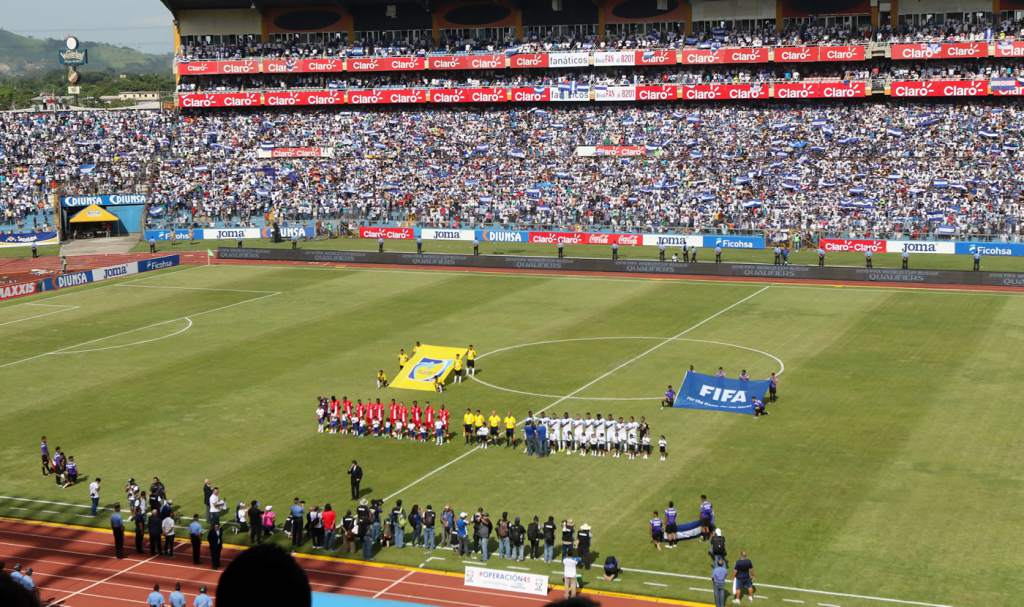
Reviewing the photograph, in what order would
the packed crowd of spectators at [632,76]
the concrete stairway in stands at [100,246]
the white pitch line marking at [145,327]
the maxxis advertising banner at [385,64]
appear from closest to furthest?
the white pitch line marking at [145,327]
the concrete stairway in stands at [100,246]
the packed crowd of spectators at [632,76]
the maxxis advertising banner at [385,64]

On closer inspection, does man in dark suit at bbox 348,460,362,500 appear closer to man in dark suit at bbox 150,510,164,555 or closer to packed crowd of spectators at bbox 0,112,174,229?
man in dark suit at bbox 150,510,164,555

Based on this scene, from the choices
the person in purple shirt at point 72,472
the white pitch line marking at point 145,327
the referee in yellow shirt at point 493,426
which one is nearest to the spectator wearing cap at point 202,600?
the person in purple shirt at point 72,472

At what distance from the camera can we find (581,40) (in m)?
109

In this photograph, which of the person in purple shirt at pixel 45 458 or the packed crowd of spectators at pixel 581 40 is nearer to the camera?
the person in purple shirt at pixel 45 458

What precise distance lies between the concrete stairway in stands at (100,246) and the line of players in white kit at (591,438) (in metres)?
61.5

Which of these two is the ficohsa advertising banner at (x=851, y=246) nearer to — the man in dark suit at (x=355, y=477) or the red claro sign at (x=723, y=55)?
the red claro sign at (x=723, y=55)

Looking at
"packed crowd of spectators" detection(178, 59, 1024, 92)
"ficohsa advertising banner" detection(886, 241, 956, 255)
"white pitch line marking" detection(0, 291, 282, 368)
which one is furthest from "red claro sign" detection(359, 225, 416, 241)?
"ficohsa advertising banner" detection(886, 241, 956, 255)

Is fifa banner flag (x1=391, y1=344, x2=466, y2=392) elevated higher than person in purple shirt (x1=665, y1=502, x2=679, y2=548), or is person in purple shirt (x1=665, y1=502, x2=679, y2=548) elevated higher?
fifa banner flag (x1=391, y1=344, x2=466, y2=392)

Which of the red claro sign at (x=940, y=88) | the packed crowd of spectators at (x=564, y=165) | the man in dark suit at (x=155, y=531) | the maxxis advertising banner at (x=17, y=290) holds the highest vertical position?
the red claro sign at (x=940, y=88)

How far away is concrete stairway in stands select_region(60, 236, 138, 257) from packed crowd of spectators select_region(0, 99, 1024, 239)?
320cm

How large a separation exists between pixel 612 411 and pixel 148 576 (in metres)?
18.2

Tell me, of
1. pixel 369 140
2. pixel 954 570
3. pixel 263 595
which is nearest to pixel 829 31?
pixel 369 140

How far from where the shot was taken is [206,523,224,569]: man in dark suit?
28891 millimetres

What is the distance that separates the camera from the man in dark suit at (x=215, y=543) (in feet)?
94.8
